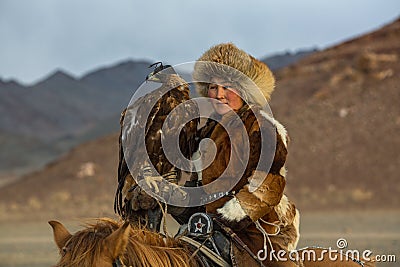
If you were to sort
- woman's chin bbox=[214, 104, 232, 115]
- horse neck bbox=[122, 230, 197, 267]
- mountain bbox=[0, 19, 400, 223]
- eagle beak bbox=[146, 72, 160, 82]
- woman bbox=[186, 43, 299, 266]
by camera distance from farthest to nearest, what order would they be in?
mountain bbox=[0, 19, 400, 223] < eagle beak bbox=[146, 72, 160, 82] < woman's chin bbox=[214, 104, 232, 115] < woman bbox=[186, 43, 299, 266] < horse neck bbox=[122, 230, 197, 267]

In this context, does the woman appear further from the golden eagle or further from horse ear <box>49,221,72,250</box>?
horse ear <box>49,221,72,250</box>

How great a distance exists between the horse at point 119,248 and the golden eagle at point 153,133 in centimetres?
62

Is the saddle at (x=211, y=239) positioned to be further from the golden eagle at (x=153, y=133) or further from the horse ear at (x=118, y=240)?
the horse ear at (x=118, y=240)

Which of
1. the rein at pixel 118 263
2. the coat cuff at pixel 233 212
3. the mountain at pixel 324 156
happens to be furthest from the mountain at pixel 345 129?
the rein at pixel 118 263

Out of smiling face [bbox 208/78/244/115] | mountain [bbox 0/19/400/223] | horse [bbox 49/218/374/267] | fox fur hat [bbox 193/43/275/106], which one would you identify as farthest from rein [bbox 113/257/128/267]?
mountain [bbox 0/19/400/223]

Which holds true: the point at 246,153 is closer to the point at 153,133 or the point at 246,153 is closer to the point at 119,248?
the point at 153,133

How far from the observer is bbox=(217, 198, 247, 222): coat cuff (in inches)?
155

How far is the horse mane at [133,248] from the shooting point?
129 inches

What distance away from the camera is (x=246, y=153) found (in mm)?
4070

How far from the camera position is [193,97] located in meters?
4.77

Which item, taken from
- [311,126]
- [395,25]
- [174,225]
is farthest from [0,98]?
[174,225]

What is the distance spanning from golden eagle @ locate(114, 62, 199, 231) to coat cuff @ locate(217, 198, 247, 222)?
1.80 ft

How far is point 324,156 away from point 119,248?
27.8 metres

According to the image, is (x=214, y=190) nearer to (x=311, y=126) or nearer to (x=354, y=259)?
(x=354, y=259)
